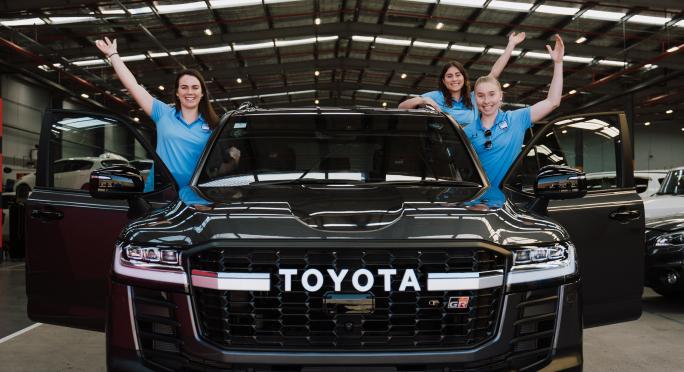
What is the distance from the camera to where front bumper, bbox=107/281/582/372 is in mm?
1967

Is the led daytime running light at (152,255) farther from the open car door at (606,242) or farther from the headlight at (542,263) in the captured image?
the open car door at (606,242)

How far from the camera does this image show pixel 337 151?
306cm

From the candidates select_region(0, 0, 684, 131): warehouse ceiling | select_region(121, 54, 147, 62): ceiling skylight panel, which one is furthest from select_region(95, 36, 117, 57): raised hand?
select_region(121, 54, 147, 62): ceiling skylight panel

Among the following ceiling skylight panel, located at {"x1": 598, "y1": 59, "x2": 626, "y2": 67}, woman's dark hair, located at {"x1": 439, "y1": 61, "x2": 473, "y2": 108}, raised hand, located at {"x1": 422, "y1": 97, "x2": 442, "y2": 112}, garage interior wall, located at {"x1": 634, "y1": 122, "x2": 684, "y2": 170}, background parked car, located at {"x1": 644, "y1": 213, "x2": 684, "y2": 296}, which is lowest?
background parked car, located at {"x1": 644, "y1": 213, "x2": 684, "y2": 296}

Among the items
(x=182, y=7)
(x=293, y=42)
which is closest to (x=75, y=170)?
(x=182, y=7)

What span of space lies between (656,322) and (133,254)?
4895 mm

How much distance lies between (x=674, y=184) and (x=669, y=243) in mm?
1746

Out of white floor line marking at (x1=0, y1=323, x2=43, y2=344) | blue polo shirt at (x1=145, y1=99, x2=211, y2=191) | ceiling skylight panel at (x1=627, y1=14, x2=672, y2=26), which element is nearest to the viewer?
blue polo shirt at (x1=145, y1=99, x2=211, y2=191)

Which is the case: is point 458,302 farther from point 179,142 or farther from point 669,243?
point 669,243

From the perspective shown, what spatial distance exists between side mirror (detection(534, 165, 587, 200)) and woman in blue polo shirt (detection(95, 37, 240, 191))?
193 centimetres

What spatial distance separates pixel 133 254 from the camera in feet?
7.13

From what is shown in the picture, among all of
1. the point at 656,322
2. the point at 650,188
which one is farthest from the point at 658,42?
the point at 656,322

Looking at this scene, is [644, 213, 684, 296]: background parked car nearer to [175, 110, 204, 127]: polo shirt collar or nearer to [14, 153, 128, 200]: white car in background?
[175, 110, 204, 127]: polo shirt collar

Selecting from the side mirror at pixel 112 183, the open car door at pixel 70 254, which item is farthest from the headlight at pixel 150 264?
the open car door at pixel 70 254
